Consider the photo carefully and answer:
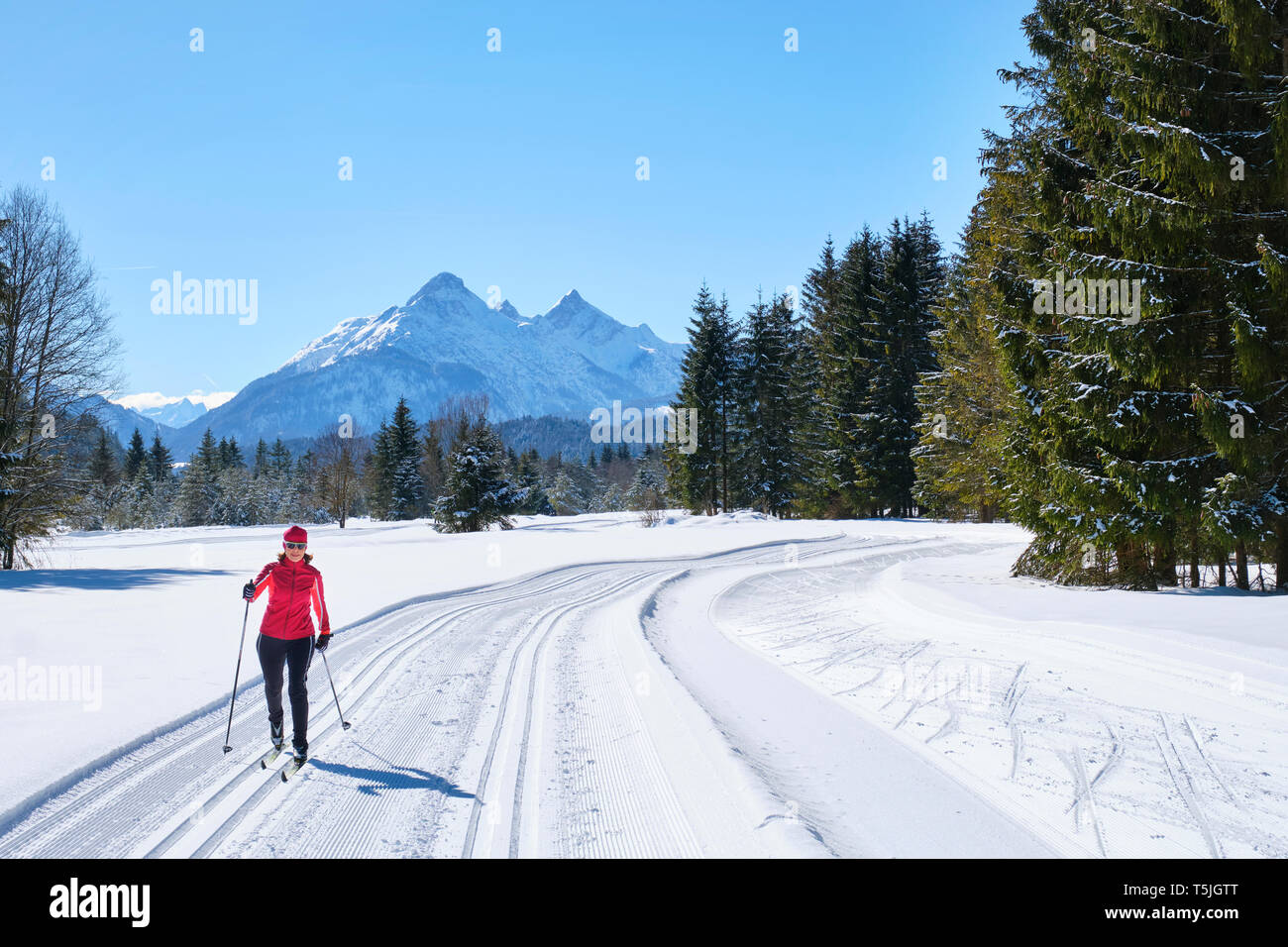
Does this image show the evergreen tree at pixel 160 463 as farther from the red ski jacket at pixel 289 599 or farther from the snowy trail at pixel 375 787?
the red ski jacket at pixel 289 599

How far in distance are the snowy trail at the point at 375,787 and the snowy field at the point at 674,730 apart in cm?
3

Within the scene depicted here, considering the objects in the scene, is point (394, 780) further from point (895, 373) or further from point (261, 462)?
point (261, 462)

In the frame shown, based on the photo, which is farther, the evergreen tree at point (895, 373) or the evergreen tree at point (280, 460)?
the evergreen tree at point (280, 460)

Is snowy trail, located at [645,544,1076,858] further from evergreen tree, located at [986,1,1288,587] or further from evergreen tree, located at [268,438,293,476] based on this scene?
evergreen tree, located at [268,438,293,476]

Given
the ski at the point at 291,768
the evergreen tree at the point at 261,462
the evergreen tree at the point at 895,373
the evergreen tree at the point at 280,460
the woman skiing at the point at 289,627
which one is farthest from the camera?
the evergreen tree at the point at 280,460

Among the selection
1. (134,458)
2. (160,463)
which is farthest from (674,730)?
(134,458)

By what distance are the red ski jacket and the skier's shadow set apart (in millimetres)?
1081

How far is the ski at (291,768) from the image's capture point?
16.2ft

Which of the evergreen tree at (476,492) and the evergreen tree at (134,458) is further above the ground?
the evergreen tree at (134,458)

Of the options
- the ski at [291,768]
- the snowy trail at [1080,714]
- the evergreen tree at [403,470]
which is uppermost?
the evergreen tree at [403,470]

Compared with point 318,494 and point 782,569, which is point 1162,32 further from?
point 318,494

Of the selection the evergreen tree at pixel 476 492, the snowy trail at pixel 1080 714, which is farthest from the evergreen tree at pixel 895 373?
the snowy trail at pixel 1080 714

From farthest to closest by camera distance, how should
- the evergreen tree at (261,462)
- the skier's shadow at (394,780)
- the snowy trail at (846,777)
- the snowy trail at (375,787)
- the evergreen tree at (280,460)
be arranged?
the evergreen tree at (280,460) < the evergreen tree at (261,462) < the skier's shadow at (394,780) < the snowy trail at (846,777) < the snowy trail at (375,787)

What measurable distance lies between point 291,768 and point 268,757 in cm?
34
